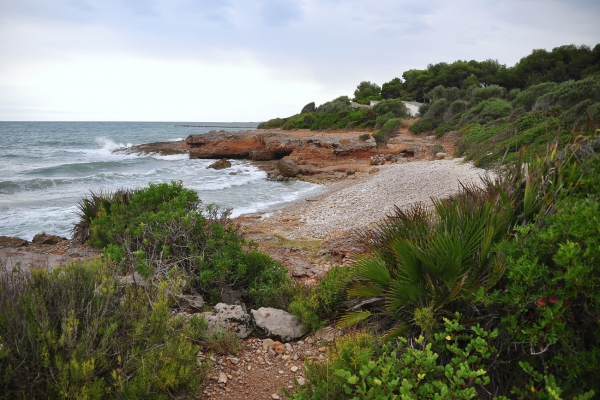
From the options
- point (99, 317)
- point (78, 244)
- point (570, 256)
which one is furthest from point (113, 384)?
point (78, 244)

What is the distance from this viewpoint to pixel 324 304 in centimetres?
423

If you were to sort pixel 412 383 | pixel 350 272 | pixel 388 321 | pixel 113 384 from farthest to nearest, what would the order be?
pixel 350 272
pixel 388 321
pixel 113 384
pixel 412 383

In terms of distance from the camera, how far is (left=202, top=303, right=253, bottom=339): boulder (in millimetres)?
4215

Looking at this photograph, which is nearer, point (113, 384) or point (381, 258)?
point (113, 384)

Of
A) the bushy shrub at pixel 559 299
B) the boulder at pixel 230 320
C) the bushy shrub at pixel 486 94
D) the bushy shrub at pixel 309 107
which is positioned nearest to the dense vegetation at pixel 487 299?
the bushy shrub at pixel 559 299

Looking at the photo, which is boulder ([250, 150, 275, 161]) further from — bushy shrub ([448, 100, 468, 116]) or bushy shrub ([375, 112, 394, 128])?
Answer: bushy shrub ([448, 100, 468, 116])

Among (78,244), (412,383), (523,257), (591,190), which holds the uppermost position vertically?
(591,190)

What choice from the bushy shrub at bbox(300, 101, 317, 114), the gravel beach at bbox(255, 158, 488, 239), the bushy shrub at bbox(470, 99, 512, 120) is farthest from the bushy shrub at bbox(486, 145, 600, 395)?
the bushy shrub at bbox(300, 101, 317, 114)

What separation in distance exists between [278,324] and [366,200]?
9.36 m

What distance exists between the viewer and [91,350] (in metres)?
2.68

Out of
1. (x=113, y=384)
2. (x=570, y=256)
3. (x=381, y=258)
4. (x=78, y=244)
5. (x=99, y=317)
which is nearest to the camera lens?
(x=570, y=256)

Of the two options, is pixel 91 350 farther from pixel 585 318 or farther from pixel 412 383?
pixel 585 318

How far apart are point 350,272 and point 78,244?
662cm

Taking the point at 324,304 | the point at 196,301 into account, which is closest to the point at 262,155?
the point at 196,301
